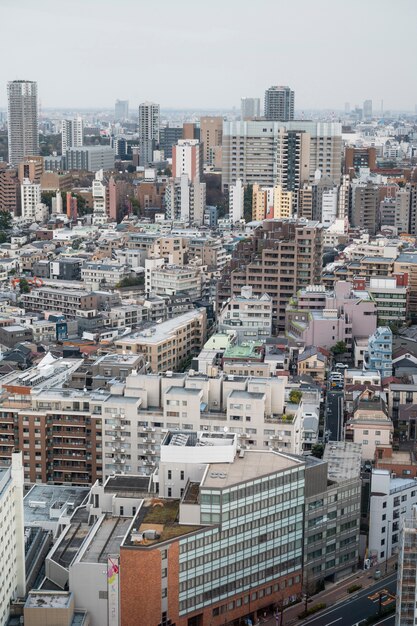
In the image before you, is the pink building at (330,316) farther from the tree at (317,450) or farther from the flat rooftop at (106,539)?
the flat rooftop at (106,539)

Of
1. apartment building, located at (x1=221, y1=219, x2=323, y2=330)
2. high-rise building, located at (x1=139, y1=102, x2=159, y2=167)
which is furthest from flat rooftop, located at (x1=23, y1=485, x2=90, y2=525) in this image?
high-rise building, located at (x1=139, y1=102, x2=159, y2=167)

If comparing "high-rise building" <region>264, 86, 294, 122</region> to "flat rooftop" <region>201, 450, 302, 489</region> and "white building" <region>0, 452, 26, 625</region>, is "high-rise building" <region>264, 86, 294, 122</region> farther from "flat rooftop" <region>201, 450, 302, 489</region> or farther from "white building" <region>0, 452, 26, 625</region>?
"white building" <region>0, 452, 26, 625</region>

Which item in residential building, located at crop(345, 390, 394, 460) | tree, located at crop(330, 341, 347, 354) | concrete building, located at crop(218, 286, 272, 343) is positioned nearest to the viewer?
residential building, located at crop(345, 390, 394, 460)

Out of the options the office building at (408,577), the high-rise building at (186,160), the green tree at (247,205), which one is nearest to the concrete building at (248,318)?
the office building at (408,577)

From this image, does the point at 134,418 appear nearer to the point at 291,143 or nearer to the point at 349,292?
the point at 349,292

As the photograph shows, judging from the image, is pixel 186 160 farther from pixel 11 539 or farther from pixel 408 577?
pixel 408 577

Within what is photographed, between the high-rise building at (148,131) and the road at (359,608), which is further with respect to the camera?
the high-rise building at (148,131)

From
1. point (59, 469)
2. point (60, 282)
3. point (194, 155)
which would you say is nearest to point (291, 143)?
point (194, 155)
